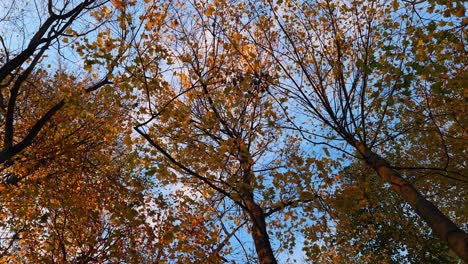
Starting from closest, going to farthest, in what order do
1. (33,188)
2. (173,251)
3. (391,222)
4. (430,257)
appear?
1. (173,251)
2. (33,188)
3. (430,257)
4. (391,222)

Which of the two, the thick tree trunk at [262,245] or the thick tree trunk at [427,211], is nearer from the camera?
the thick tree trunk at [427,211]

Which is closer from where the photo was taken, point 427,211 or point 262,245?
point 427,211

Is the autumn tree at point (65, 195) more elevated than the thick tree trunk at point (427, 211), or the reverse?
the autumn tree at point (65, 195)

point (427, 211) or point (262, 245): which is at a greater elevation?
→ point (262, 245)

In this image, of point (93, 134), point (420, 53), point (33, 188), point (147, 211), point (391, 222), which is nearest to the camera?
point (420, 53)

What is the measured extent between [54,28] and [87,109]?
242 cm

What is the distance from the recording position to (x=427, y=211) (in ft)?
18.2

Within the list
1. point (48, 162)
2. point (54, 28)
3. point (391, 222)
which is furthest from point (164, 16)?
point (391, 222)

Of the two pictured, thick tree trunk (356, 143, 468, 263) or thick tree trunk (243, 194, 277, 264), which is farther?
thick tree trunk (243, 194, 277, 264)

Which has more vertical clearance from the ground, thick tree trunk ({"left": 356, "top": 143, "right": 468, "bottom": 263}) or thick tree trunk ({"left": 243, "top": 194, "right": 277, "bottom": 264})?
thick tree trunk ({"left": 243, "top": 194, "right": 277, "bottom": 264})

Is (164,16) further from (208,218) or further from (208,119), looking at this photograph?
(208,218)

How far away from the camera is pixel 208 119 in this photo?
6.67 meters

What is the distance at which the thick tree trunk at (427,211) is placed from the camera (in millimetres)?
4791

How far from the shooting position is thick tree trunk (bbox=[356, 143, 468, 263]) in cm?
479
